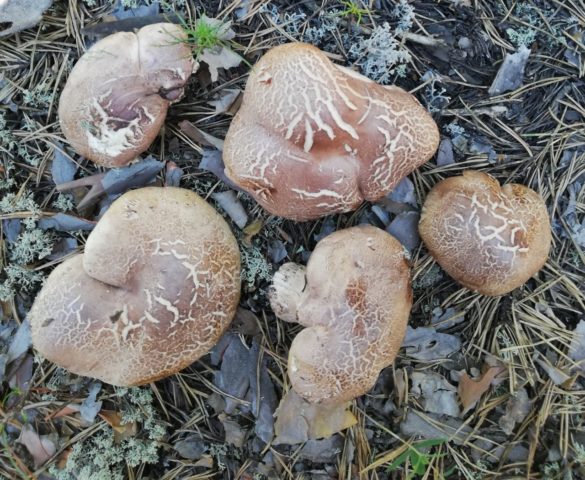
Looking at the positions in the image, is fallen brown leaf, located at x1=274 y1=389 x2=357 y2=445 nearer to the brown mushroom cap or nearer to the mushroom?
the mushroom

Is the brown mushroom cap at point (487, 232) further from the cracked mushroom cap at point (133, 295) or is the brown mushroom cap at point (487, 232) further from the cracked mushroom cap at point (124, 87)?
the cracked mushroom cap at point (124, 87)

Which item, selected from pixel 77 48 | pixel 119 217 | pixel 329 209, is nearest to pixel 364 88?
pixel 329 209

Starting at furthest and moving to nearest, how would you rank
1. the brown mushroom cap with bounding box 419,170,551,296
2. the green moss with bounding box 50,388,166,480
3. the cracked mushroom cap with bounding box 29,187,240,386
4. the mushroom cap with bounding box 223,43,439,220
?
the green moss with bounding box 50,388,166,480 < the brown mushroom cap with bounding box 419,170,551,296 < the cracked mushroom cap with bounding box 29,187,240,386 < the mushroom cap with bounding box 223,43,439,220

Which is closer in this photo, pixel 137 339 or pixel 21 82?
pixel 137 339

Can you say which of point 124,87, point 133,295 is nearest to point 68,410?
point 133,295

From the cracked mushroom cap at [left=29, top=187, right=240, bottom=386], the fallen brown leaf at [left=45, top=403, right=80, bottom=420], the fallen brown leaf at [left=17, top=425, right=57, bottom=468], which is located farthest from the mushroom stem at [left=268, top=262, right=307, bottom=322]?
the fallen brown leaf at [left=17, top=425, right=57, bottom=468]

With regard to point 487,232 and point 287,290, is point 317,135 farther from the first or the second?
point 487,232

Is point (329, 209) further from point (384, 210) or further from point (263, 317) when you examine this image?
point (263, 317)
